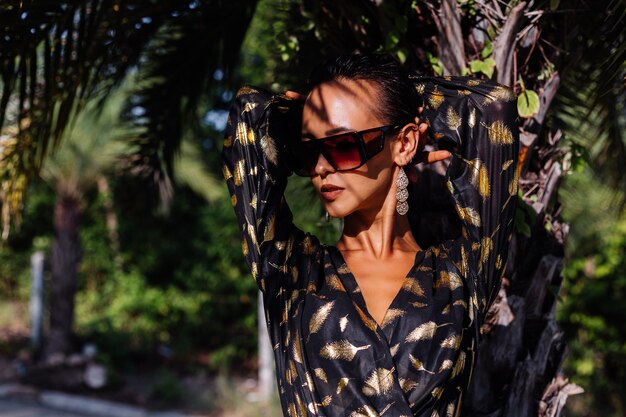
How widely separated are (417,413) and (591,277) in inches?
268

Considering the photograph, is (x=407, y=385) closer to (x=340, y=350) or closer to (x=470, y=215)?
(x=340, y=350)

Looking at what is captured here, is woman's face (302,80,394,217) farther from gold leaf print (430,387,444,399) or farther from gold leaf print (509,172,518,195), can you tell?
gold leaf print (430,387,444,399)

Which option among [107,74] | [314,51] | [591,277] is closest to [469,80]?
[314,51]

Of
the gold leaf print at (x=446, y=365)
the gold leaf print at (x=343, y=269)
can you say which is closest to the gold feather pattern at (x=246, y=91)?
the gold leaf print at (x=343, y=269)

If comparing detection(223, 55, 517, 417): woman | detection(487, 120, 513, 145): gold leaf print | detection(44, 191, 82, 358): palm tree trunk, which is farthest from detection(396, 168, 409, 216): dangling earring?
detection(44, 191, 82, 358): palm tree trunk

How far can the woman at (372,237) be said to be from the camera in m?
1.71

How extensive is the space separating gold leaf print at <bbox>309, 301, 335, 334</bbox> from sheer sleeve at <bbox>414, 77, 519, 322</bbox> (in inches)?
14.0

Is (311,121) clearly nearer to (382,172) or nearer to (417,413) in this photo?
(382,172)

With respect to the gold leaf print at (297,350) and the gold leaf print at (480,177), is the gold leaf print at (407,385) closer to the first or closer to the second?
the gold leaf print at (297,350)

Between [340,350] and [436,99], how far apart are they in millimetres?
705

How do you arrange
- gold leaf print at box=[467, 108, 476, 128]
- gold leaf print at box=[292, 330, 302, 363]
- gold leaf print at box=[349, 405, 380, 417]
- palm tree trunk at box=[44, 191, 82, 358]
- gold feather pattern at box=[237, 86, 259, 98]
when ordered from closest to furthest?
gold leaf print at box=[349, 405, 380, 417]
gold leaf print at box=[292, 330, 302, 363]
gold leaf print at box=[467, 108, 476, 128]
gold feather pattern at box=[237, 86, 259, 98]
palm tree trunk at box=[44, 191, 82, 358]

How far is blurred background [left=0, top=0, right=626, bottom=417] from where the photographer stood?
2.37 metres

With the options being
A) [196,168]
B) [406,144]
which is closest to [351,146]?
[406,144]

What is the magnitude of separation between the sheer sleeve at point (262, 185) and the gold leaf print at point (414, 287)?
28 cm
